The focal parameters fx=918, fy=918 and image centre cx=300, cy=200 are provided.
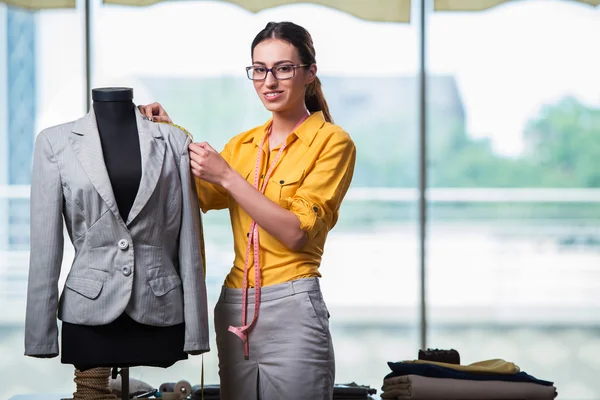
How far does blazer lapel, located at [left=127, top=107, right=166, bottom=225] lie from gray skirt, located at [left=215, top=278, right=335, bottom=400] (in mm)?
407

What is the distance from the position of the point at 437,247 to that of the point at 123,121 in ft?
8.88

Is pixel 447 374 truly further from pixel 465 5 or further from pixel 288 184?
pixel 465 5

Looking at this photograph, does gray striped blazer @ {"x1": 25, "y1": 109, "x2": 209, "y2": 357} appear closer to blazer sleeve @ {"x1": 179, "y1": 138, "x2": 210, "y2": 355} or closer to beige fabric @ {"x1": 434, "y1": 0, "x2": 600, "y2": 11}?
blazer sleeve @ {"x1": 179, "y1": 138, "x2": 210, "y2": 355}

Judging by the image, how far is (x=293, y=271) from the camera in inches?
102

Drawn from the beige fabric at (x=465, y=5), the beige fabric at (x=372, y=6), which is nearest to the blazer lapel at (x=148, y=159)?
the beige fabric at (x=372, y=6)

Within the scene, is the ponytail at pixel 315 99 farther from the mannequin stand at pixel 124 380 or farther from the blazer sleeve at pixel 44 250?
the mannequin stand at pixel 124 380

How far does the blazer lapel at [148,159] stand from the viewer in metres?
2.41

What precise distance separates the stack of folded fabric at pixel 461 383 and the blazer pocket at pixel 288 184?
1.06m

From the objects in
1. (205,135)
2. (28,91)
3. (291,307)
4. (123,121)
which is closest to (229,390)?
(291,307)

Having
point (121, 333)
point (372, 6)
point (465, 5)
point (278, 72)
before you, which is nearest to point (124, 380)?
point (121, 333)

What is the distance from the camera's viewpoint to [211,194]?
2758 mm

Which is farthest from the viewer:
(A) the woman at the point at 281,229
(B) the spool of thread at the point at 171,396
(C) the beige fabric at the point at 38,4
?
(C) the beige fabric at the point at 38,4

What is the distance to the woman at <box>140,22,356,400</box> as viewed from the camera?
2.51 m

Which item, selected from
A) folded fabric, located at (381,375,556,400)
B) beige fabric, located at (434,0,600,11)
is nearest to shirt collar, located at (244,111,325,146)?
folded fabric, located at (381,375,556,400)
